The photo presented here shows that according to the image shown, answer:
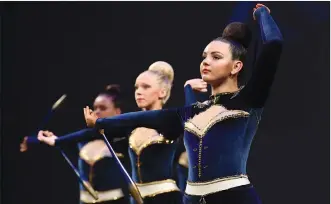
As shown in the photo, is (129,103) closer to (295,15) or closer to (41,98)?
(41,98)

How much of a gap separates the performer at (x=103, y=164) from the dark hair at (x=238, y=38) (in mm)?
1772


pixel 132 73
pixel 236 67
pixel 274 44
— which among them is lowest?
pixel 132 73

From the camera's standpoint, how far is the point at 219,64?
7.93ft

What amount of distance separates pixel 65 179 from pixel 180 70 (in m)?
1.55

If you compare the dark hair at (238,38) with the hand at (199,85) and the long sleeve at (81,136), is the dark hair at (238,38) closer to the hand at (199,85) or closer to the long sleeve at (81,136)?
the hand at (199,85)

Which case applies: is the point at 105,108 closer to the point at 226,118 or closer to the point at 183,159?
the point at 183,159

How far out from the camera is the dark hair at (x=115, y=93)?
14.2 feet

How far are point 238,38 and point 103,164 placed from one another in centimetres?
206

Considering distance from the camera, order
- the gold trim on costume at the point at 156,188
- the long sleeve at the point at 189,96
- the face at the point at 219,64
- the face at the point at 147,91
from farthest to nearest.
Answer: the face at the point at 147,91, the gold trim on costume at the point at 156,188, the long sleeve at the point at 189,96, the face at the point at 219,64

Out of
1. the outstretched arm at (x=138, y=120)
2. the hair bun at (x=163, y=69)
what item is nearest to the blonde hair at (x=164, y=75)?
the hair bun at (x=163, y=69)

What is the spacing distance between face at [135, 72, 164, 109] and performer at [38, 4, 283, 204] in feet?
3.27

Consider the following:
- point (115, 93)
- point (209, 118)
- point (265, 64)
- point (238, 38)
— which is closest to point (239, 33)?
point (238, 38)

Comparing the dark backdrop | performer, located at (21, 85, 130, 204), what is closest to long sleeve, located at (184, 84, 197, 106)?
the dark backdrop

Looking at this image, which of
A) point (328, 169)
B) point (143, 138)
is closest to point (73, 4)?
point (143, 138)
